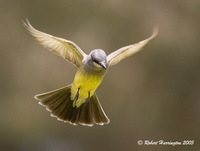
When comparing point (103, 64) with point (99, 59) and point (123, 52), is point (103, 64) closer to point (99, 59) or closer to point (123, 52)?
point (99, 59)

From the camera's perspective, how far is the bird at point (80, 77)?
563cm

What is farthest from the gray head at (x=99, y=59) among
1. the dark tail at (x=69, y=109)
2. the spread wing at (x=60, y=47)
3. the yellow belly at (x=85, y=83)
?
the dark tail at (x=69, y=109)

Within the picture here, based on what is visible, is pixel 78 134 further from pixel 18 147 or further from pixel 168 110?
pixel 168 110

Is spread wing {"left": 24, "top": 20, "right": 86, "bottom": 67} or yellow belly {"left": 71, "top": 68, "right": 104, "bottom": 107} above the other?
spread wing {"left": 24, "top": 20, "right": 86, "bottom": 67}

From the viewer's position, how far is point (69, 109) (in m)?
6.66

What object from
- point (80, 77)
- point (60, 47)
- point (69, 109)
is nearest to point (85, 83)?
point (80, 77)

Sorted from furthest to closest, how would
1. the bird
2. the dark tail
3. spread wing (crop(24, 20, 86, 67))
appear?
the dark tail
spread wing (crop(24, 20, 86, 67))
the bird

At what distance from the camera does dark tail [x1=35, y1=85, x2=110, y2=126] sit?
661 cm

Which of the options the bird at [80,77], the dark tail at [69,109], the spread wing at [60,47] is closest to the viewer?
the bird at [80,77]

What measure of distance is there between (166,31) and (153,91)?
1710mm

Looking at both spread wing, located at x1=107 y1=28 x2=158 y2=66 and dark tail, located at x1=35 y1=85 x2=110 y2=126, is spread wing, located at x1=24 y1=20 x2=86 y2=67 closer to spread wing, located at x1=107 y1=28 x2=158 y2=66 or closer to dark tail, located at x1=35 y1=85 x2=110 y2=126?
spread wing, located at x1=107 y1=28 x2=158 y2=66

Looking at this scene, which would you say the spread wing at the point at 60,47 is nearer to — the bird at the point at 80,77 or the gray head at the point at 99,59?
the bird at the point at 80,77

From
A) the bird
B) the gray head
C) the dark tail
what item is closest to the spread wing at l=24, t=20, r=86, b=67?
the bird

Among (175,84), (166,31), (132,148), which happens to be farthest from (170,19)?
(132,148)
